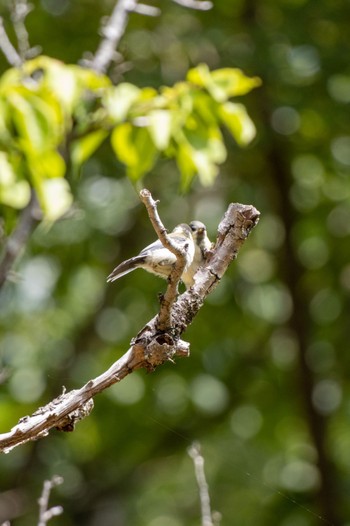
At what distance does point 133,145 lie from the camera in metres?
3.75

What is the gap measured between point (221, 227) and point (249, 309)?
21.3ft

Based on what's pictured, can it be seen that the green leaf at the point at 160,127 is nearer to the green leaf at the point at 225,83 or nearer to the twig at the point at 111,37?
the green leaf at the point at 225,83

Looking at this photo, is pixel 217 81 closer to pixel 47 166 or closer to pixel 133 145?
pixel 133 145

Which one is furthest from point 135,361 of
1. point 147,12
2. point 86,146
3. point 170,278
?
point 147,12

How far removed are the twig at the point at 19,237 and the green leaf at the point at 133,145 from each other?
25.5 inches

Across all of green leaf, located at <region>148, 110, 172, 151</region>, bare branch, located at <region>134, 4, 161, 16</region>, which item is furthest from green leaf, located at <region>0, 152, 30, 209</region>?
bare branch, located at <region>134, 4, 161, 16</region>

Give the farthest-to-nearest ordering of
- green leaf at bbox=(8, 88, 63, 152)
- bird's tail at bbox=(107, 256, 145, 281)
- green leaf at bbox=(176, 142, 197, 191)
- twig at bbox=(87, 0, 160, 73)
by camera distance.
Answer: twig at bbox=(87, 0, 160, 73) → green leaf at bbox=(176, 142, 197, 191) → green leaf at bbox=(8, 88, 63, 152) → bird's tail at bbox=(107, 256, 145, 281)

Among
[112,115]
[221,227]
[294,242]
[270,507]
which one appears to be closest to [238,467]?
[270,507]

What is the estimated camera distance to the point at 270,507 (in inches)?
333

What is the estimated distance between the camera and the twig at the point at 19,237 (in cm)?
379

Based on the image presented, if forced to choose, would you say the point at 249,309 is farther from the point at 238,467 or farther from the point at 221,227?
the point at 221,227

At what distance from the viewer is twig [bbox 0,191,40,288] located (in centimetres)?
379

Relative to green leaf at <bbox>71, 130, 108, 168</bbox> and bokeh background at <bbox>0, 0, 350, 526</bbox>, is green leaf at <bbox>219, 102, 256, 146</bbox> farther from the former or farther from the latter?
bokeh background at <bbox>0, 0, 350, 526</bbox>

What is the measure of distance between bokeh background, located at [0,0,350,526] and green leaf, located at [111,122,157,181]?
3611mm
